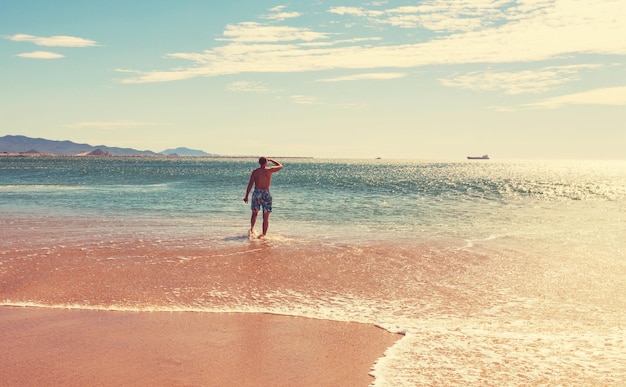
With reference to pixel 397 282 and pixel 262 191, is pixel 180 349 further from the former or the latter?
pixel 262 191

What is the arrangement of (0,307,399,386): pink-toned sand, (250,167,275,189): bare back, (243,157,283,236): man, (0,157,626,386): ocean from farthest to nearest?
1. (250,167,275,189): bare back
2. (243,157,283,236): man
3. (0,157,626,386): ocean
4. (0,307,399,386): pink-toned sand

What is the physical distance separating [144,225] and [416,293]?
33.8 feet

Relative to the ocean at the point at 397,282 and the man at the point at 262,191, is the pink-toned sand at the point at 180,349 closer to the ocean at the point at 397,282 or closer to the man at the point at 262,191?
the ocean at the point at 397,282

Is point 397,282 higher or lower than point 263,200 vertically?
lower

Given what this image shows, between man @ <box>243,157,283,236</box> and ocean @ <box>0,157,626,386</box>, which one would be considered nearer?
ocean @ <box>0,157,626,386</box>

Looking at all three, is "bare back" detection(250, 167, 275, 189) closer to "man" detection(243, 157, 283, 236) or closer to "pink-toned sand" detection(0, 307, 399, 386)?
"man" detection(243, 157, 283, 236)

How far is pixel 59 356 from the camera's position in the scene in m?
4.89

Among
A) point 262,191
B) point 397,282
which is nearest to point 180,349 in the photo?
point 397,282

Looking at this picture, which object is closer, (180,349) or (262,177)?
(180,349)

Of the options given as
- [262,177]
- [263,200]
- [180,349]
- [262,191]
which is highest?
[262,177]

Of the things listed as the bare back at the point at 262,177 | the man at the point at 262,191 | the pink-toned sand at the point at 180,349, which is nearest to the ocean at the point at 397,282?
the pink-toned sand at the point at 180,349

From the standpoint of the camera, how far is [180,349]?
514cm

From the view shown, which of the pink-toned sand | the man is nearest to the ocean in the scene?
the pink-toned sand

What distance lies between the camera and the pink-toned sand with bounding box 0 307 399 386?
4473 mm
